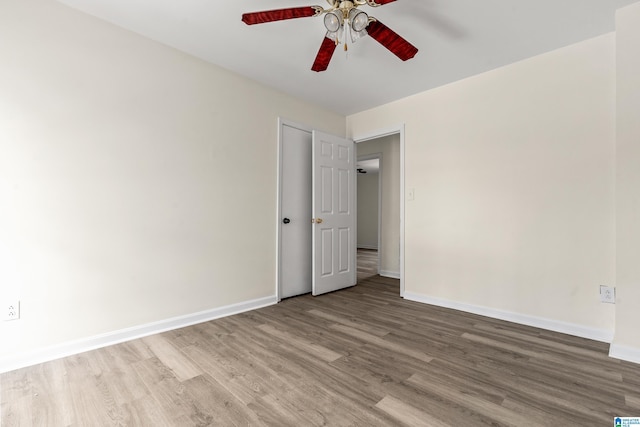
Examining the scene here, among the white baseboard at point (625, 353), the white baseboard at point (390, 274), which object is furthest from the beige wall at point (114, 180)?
the white baseboard at point (625, 353)

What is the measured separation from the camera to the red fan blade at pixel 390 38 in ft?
6.17

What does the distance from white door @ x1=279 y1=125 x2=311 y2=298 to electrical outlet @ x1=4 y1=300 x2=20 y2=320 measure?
2212 millimetres

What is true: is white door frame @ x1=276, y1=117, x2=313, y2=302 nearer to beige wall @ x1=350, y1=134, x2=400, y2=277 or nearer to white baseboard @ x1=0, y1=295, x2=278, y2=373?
white baseboard @ x1=0, y1=295, x2=278, y2=373

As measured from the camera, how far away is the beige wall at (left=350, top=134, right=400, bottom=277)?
16.4 feet

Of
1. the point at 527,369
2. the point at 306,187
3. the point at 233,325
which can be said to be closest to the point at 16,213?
the point at 233,325

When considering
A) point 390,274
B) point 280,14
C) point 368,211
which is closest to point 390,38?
point 280,14

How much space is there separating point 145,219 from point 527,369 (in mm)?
3101

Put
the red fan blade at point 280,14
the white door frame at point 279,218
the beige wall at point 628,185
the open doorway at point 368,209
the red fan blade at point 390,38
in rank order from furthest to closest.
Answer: the open doorway at point 368,209 → the white door frame at point 279,218 → the beige wall at point 628,185 → the red fan blade at point 390,38 → the red fan blade at point 280,14

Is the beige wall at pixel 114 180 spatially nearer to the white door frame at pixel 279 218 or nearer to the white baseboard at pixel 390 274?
the white door frame at pixel 279 218

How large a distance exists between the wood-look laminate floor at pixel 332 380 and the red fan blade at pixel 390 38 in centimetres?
217

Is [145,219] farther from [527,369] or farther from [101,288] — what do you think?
[527,369]

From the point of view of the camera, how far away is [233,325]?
274cm

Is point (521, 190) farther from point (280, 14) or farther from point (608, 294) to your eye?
point (280, 14)

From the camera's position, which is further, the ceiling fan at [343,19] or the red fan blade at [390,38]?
the red fan blade at [390,38]
